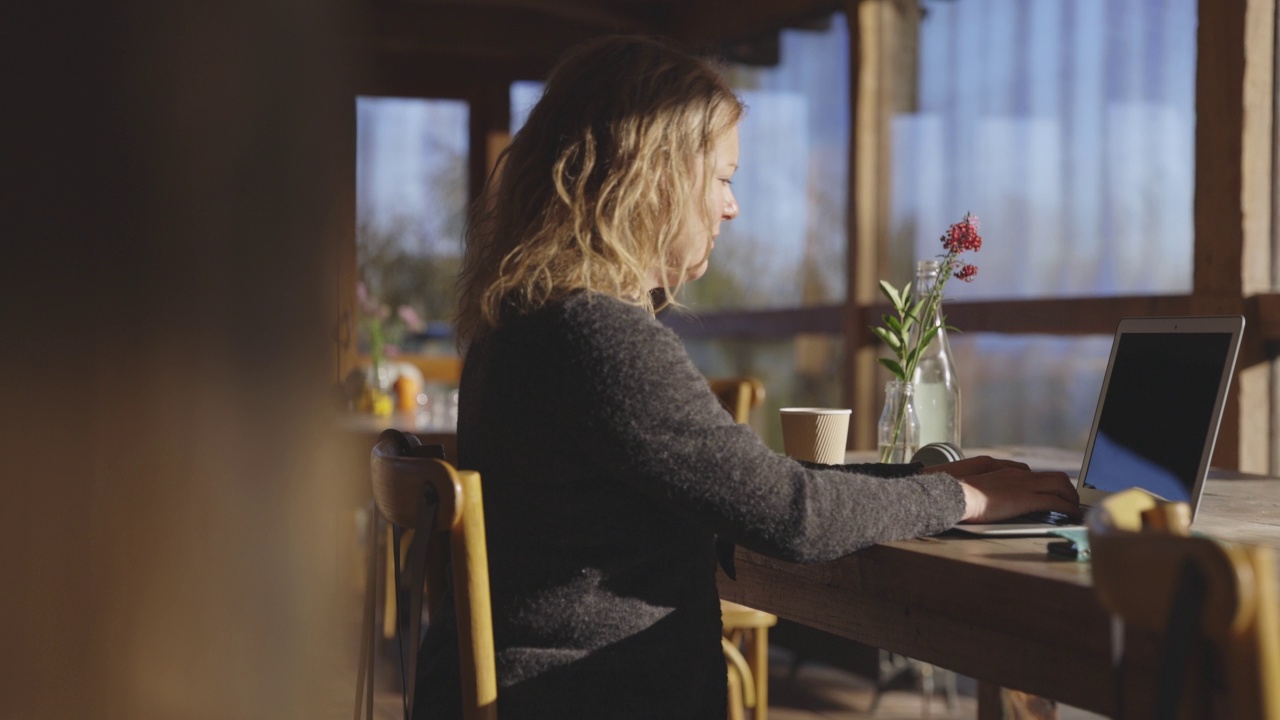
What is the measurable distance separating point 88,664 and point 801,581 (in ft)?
5.25

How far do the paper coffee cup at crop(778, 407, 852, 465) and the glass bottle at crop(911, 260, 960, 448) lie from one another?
0.45 feet

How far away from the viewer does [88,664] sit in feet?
7.53

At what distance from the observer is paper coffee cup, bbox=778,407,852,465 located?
1651mm

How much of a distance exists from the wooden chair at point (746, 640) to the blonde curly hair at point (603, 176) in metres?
1.07

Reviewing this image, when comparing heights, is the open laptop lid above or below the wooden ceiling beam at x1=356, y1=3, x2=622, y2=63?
below

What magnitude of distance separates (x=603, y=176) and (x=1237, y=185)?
1877mm

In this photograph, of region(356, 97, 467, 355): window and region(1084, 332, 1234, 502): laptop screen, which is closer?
region(1084, 332, 1234, 502): laptop screen

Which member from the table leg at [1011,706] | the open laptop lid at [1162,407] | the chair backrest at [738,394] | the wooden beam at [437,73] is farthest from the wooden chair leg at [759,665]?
the wooden beam at [437,73]

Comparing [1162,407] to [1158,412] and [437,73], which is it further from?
[437,73]

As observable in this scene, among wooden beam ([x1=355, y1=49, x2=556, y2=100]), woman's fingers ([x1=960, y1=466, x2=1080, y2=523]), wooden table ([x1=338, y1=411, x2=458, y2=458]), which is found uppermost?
wooden beam ([x1=355, y1=49, x2=556, y2=100])

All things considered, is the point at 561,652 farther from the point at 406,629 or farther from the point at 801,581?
the point at 801,581

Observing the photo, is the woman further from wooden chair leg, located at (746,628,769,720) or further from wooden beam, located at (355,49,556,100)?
wooden beam, located at (355,49,556,100)

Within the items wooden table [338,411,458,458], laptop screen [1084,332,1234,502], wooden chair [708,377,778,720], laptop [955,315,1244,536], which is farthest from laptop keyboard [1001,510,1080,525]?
wooden table [338,411,458,458]

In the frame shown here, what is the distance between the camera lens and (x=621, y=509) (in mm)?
1212
